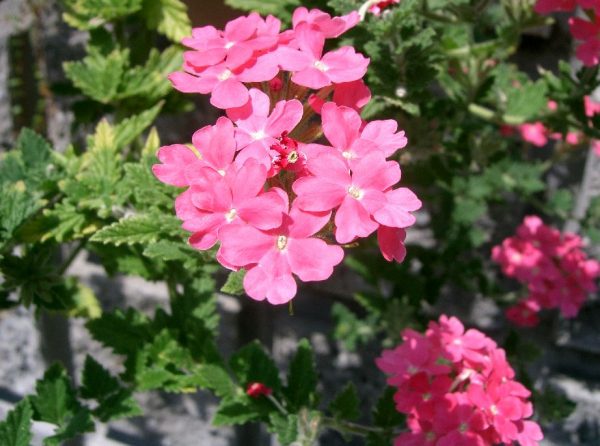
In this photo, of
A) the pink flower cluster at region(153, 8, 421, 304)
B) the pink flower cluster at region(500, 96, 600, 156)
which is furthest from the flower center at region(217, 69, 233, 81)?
the pink flower cluster at region(500, 96, 600, 156)

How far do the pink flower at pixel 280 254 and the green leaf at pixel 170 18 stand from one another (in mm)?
694

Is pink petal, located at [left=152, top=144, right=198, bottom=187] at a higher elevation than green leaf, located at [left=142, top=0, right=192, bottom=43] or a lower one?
higher

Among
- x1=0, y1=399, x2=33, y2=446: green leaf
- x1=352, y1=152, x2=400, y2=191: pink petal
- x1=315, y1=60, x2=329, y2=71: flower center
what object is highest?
x1=315, y1=60, x2=329, y2=71: flower center

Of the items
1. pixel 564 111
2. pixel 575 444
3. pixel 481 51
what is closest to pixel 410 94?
pixel 481 51

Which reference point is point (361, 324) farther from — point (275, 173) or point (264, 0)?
point (275, 173)

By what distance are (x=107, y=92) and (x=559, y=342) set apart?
1.21 metres

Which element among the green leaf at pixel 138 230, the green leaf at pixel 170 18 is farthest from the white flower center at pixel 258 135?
the green leaf at pixel 170 18

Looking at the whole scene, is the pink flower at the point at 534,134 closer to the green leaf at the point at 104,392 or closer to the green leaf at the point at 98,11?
the green leaf at the point at 98,11

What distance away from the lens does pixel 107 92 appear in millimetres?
1402

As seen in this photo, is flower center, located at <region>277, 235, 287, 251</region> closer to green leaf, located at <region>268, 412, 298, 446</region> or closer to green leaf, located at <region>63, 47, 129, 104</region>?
green leaf, located at <region>268, 412, 298, 446</region>

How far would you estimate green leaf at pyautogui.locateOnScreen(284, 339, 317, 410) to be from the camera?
127 cm

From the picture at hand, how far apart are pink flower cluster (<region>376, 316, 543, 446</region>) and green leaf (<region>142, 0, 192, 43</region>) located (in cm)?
69

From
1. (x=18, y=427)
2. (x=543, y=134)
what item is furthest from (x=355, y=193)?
(x=543, y=134)

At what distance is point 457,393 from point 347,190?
1.55ft
